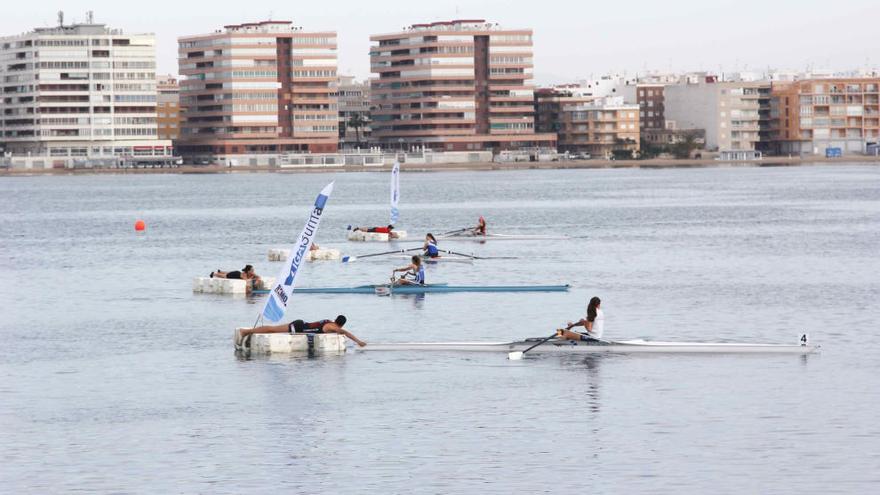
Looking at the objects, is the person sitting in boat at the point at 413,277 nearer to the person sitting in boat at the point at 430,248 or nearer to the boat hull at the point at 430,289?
the boat hull at the point at 430,289

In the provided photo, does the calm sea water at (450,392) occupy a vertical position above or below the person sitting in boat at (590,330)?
below

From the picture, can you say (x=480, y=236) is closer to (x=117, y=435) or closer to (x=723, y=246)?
(x=723, y=246)

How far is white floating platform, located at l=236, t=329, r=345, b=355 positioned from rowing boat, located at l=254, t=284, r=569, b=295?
60.9ft

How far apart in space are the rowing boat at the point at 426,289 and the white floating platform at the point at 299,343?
18.6m

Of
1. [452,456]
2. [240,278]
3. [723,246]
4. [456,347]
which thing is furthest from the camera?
[723,246]

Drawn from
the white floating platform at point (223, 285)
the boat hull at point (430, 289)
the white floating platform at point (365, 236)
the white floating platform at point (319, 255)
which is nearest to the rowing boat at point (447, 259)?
the white floating platform at point (319, 255)

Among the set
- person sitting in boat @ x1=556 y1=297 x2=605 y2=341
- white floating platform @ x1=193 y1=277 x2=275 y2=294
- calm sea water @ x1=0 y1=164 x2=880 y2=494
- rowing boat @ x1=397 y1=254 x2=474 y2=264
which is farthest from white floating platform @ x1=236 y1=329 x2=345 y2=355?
rowing boat @ x1=397 y1=254 x2=474 y2=264

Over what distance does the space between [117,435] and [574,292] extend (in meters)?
35.8

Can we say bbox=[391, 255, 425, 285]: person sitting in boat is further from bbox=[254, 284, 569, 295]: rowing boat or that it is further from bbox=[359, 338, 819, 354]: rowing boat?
bbox=[359, 338, 819, 354]: rowing boat

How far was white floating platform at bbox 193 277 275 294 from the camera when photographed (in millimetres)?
68188

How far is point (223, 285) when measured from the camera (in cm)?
6938

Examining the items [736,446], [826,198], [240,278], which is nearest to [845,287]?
[240,278]

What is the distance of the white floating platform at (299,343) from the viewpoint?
159ft

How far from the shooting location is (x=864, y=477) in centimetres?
3200
